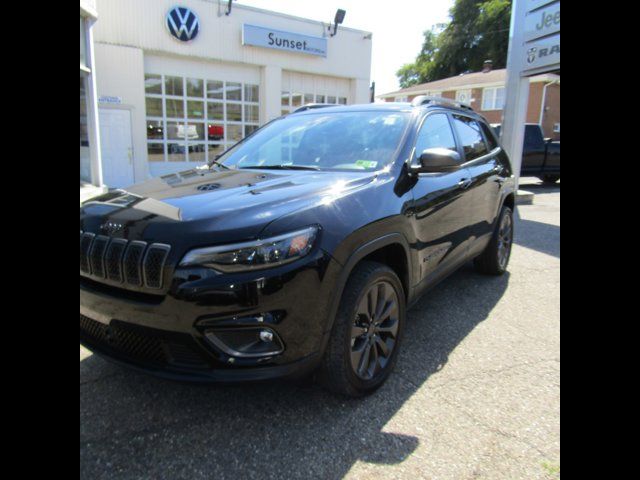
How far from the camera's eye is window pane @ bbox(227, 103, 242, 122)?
15.8 meters

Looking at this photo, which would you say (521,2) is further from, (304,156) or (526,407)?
(526,407)

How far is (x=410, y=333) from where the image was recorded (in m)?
3.59

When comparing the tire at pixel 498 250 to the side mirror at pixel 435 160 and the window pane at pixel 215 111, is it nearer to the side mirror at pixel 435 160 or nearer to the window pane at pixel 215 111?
the side mirror at pixel 435 160

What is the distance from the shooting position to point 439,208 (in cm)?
332

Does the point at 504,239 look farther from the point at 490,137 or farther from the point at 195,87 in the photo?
the point at 195,87

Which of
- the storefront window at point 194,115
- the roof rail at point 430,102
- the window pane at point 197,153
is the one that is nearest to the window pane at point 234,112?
the storefront window at point 194,115

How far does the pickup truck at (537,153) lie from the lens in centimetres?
1491

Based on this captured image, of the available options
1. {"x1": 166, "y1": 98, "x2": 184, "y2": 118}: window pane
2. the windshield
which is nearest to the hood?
the windshield

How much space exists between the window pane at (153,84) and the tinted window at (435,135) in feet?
41.1

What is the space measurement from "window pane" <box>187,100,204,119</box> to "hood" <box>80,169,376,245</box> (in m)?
12.9

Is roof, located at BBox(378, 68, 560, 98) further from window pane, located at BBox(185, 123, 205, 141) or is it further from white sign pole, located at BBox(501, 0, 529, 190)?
window pane, located at BBox(185, 123, 205, 141)
